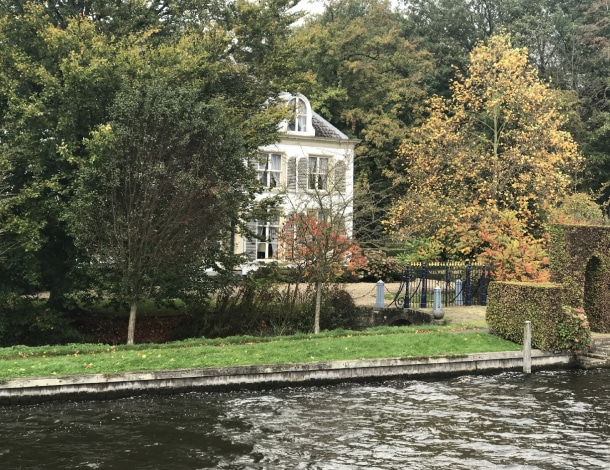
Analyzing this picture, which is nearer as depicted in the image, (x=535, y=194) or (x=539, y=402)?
(x=539, y=402)

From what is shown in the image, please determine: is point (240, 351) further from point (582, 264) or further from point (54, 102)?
point (582, 264)

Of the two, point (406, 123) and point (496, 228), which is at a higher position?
point (406, 123)

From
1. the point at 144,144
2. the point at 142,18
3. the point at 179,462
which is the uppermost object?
the point at 142,18

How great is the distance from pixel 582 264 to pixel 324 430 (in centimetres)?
1201

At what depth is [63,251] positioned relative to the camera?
2042cm

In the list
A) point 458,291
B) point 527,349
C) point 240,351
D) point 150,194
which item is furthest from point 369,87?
point 240,351

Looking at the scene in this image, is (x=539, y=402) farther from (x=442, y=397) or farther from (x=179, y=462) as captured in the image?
(x=179, y=462)

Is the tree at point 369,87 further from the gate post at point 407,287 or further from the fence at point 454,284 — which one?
the gate post at point 407,287

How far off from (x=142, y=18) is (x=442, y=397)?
17.7 metres

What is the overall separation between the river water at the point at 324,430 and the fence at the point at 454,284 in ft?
33.4

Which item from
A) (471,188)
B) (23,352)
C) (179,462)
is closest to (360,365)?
(179,462)

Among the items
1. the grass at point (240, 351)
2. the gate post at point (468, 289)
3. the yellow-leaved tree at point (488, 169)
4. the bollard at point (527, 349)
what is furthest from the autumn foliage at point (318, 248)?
the yellow-leaved tree at point (488, 169)

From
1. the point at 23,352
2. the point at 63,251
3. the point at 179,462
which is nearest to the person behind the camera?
the point at 179,462

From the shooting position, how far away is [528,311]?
1827 centimetres
